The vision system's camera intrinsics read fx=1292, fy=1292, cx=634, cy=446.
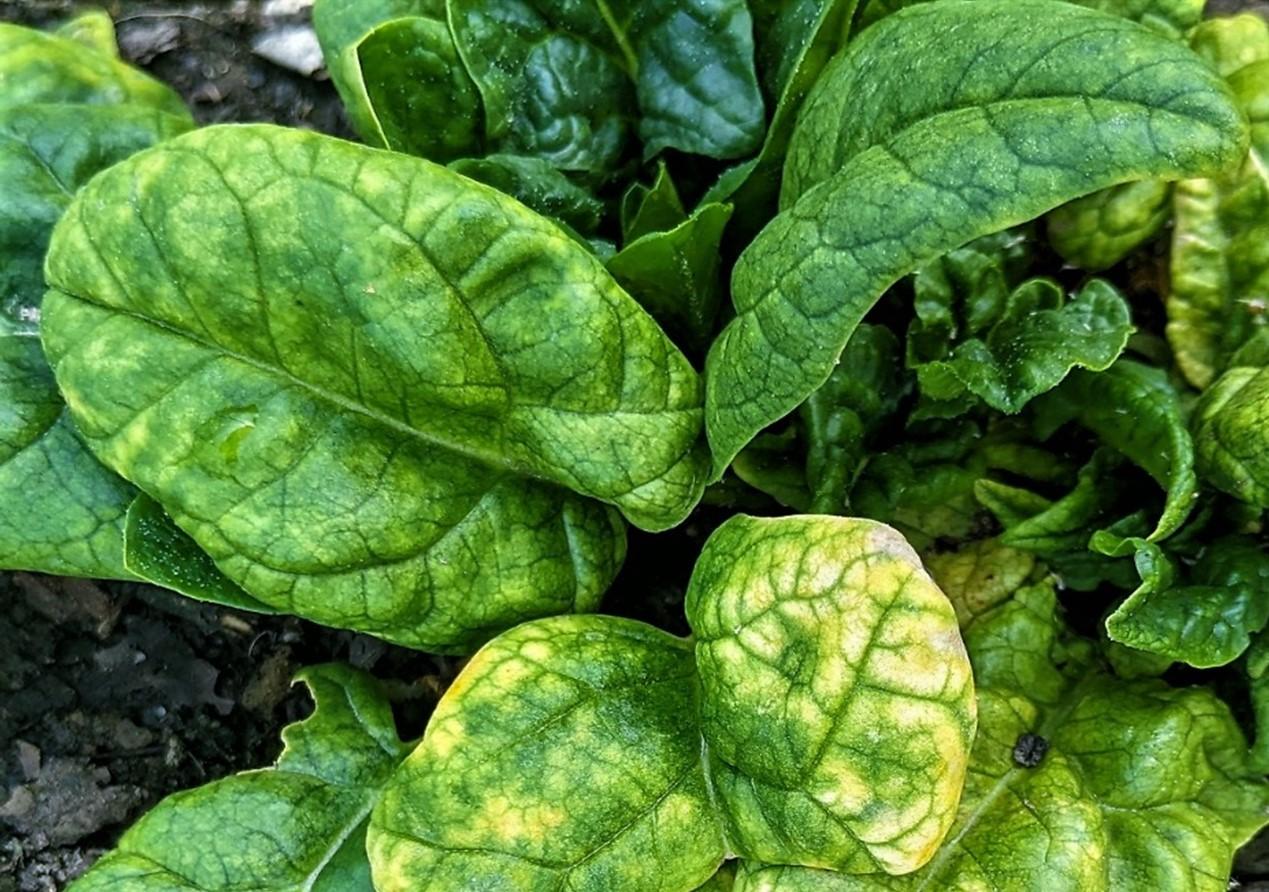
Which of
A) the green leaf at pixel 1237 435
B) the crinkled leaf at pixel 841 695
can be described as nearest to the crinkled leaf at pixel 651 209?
the crinkled leaf at pixel 841 695

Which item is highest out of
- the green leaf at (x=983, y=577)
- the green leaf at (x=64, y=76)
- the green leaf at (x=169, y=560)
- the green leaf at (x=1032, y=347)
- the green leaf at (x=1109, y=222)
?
the green leaf at (x=64, y=76)

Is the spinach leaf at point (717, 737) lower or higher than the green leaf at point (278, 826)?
higher

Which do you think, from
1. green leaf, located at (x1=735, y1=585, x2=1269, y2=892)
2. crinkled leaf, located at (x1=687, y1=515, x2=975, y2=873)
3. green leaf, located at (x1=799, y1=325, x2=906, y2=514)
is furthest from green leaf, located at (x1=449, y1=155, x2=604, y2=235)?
green leaf, located at (x1=735, y1=585, x2=1269, y2=892)

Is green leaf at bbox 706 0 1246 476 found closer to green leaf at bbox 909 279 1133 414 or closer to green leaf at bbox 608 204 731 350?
green leaf at bbox 608 204 731 350

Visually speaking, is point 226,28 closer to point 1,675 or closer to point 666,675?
point 1,675

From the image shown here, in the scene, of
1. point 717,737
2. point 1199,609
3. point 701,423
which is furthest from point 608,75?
point 1199,609

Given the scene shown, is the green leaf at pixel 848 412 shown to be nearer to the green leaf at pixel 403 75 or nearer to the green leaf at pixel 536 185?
the green leaf at pixel 536 185

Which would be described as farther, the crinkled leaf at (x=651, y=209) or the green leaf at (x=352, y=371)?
the crinkled leaf at (x=651, y=209)

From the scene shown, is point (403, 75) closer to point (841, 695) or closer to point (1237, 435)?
point (841, 695)

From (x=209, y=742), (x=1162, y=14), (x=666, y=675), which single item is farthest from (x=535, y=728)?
(x=1162, y=14)
